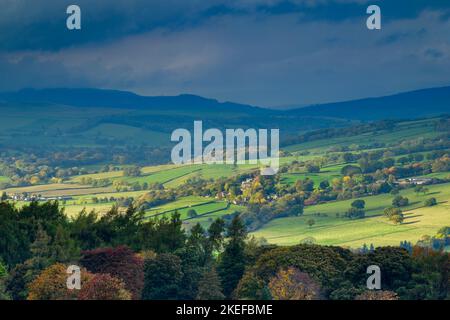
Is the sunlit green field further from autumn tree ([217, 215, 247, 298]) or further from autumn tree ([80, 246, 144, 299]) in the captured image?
autumn tree ([80, 246, 144, 299])

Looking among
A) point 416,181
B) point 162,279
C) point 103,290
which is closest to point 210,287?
point 162,279

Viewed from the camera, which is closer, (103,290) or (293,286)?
(103,290)

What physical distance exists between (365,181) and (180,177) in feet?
133

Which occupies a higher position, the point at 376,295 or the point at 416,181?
the point at 416,181

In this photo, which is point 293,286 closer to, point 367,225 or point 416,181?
point 367,225

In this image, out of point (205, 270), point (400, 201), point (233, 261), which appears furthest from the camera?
point (400, 201)

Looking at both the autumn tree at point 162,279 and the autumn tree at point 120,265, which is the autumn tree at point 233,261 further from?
the autumn tree at point 120,265

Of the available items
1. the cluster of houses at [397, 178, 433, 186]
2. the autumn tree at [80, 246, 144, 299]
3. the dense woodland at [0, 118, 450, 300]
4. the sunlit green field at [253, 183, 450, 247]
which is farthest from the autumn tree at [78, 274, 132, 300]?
the cluster of houses at [397, 178, 433, 186]

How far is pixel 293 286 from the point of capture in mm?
44969

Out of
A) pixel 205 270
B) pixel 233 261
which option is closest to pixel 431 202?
pixel 233 261

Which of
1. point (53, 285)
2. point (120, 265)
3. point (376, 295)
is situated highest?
point (120, 265)

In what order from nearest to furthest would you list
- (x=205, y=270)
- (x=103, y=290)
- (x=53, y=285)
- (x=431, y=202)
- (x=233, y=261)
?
(x=103, y=290) → (x=53, y=285) → (x=205, y=270) → (x=233, y=261) → (x=431, y=202)

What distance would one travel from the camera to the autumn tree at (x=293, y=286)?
1730 inches

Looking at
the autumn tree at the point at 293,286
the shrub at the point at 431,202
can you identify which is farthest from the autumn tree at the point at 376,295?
the shrub at the point at 431,202
